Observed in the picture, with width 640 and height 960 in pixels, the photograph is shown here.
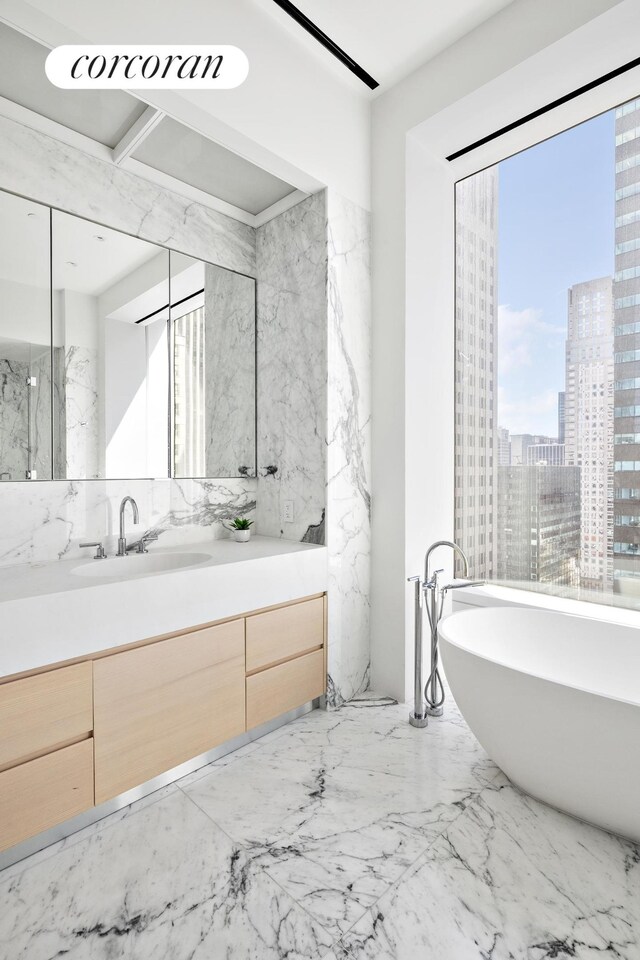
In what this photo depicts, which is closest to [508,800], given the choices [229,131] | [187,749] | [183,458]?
[187,749]

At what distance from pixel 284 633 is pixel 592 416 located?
1.80 meters

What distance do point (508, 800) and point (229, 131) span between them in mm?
2757

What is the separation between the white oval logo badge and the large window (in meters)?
1.53

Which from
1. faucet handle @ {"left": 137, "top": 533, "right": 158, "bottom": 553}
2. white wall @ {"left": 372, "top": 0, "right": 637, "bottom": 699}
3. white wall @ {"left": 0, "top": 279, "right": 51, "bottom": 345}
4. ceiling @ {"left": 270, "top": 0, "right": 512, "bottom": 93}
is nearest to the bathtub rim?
white wall @ {"left": 372, "top": 0, "right": 637, "bottom": 699}

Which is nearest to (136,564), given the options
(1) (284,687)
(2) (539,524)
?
(1) (284,687)

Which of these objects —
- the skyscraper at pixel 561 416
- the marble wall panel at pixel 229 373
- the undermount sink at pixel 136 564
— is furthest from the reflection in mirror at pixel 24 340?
the skyscraper at pixel 561 416

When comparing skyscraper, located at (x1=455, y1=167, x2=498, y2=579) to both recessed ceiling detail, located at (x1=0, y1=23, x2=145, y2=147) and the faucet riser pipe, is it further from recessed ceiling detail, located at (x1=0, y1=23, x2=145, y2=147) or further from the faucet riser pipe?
recessed ceiling detail, located at (x1=0, y1=23, x2=145, y2=147)

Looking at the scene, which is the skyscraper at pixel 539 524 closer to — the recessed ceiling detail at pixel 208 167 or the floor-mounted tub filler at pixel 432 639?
the floor-mounted tub filler at pixel 432 639

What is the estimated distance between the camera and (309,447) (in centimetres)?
256

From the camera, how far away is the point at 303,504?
8.50 ft

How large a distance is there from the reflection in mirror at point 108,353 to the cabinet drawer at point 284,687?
3.55ft

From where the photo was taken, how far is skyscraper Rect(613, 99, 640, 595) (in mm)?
2299

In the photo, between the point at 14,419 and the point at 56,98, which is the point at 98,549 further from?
the point at 56,98

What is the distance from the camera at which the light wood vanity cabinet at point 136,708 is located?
4.80 feet
